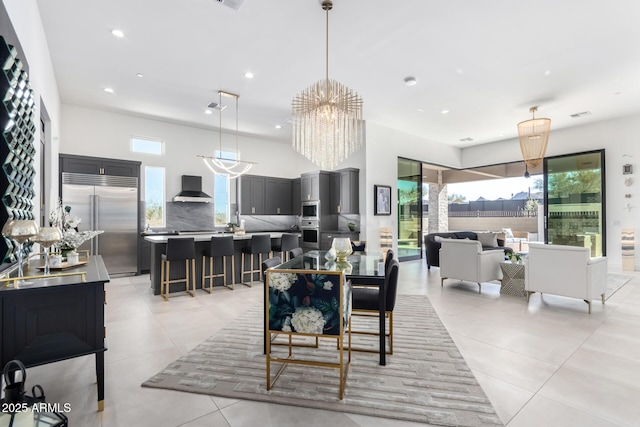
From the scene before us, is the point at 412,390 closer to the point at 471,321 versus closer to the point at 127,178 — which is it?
the point at 471,321

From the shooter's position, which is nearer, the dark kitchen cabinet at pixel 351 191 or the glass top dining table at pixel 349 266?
the glass top dining table at pixel 349 266

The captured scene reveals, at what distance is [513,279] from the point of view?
4.83m

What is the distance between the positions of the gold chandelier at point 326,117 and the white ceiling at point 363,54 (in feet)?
2.25

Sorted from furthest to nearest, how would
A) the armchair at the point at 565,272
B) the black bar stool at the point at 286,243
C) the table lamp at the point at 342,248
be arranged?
the black bar stool at the point at 286,243, the armchair at the point at 565,272, the table lamp at the point at 342,248

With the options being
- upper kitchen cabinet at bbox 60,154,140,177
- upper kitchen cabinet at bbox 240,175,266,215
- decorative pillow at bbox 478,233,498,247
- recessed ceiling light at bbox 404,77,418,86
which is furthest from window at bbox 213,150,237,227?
decorative pillow at bbox 478,233,498,247

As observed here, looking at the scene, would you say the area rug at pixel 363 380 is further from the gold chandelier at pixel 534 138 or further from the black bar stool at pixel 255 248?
the gold chandelier at pixel 534 138

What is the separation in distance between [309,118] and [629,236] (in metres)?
7.56

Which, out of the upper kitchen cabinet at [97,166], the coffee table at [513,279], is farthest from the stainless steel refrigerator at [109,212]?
the coffee table at [513,279]

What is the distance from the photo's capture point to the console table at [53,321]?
1741mm

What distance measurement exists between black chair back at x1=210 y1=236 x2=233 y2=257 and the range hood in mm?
2473

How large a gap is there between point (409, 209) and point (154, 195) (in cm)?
623

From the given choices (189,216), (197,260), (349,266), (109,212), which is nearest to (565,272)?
(349,266)

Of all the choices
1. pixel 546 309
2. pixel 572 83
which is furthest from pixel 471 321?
pixel 572 83

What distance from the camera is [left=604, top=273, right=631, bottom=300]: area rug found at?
16.2 ft
